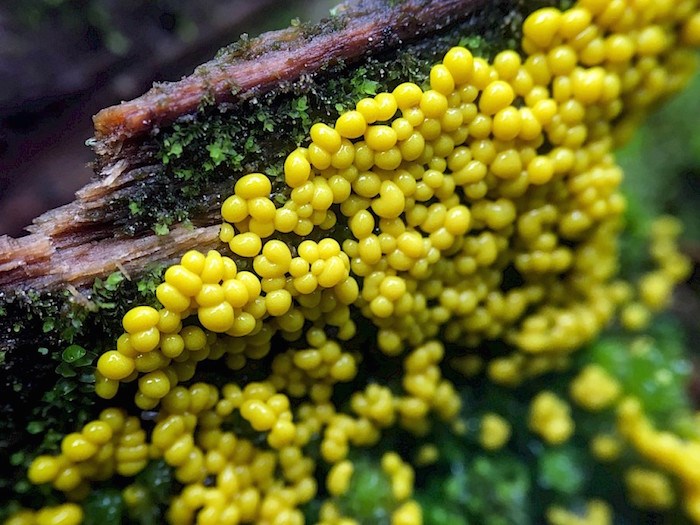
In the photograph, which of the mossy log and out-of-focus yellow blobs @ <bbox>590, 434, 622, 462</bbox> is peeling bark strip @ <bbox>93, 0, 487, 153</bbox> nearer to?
the mossy log

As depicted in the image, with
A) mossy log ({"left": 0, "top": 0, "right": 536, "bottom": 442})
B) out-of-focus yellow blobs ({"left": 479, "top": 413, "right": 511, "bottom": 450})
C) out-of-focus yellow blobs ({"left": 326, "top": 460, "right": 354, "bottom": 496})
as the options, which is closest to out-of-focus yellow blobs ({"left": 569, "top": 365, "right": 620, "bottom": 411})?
out-of-focus yellow blobs ({"left": 479, "top": 413, "right": 511, "bottom": 450})

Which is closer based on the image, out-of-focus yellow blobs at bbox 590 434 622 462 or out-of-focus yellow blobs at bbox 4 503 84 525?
out-of-focus yellow blobs at bbox 4 503 84 525

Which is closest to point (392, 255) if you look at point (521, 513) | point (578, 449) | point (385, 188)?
point (385, 188)

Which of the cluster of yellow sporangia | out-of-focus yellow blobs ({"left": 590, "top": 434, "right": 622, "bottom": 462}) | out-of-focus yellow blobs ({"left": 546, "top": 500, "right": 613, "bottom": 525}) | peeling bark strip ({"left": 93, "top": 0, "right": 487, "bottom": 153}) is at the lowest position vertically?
out-of-focus yellow blobs ({"left": 546, "top": 500, "right": 613, "bottom": 525})

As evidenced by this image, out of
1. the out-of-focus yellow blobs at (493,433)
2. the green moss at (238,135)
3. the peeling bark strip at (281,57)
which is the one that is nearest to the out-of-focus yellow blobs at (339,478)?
the out-of-focus yellow blobs at (493,433)

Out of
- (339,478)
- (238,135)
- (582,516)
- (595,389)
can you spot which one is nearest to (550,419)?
(595,389)

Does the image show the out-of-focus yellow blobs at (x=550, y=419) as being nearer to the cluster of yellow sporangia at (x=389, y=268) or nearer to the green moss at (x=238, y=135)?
the cluster of yellow sporangia at (x=389, y=268)

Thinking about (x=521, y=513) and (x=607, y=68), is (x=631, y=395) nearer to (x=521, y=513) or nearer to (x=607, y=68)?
(x=521, y=513)
